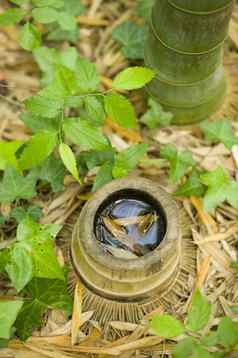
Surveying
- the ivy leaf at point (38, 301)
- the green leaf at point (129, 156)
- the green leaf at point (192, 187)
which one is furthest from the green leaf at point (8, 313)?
the green leaf at point (192, 187)

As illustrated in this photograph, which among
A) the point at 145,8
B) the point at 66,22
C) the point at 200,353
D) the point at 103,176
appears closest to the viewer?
the point at 200,353

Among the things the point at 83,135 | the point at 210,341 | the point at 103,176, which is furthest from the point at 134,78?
the point at 210,341

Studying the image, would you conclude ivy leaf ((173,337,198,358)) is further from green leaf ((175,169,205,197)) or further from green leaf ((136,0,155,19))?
green leaf ((136,0,155,19))

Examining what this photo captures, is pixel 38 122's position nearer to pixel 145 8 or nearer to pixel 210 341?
pixel 145 8

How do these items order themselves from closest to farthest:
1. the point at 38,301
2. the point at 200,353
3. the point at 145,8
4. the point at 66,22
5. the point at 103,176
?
the point at 200,353 → the point at 38,301 → the point at 103,176 → the point at 66,22 → the point at 145,8

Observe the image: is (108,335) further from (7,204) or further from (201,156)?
(201,156)

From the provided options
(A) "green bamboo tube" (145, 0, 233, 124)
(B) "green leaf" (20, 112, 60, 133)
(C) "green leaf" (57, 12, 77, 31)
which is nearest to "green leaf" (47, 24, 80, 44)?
(C) "green leaf" (57, 12, 77, 31)

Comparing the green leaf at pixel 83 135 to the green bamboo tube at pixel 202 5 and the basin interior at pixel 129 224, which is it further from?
the green bamboo tube at pixel 202 5
